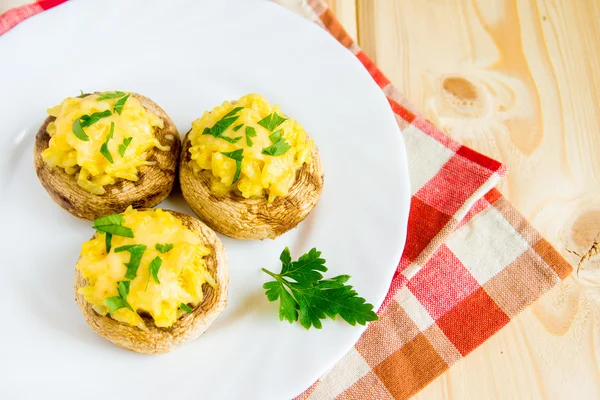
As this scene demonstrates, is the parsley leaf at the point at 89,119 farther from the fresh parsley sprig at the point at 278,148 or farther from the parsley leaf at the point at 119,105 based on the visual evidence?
the fresh parsley sprig at the point at 278,148

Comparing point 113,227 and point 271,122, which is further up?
point 271,122

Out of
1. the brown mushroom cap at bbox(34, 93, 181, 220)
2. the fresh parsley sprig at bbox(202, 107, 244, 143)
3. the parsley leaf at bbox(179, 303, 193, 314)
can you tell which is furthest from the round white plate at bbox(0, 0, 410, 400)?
the fresh parsley sprig at bbox(202, 107, 244, 143)

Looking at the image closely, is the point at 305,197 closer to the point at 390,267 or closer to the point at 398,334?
the point at 390,267

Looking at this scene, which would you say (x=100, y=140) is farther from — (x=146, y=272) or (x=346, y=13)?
(x=346, y=13)

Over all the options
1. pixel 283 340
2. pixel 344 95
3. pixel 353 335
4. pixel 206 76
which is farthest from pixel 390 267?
pixel 206 76

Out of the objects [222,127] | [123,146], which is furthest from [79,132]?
[222,127]

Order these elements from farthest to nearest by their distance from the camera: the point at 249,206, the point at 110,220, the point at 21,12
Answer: the point at 21,12
the point at 249,206
the point at 110,220
